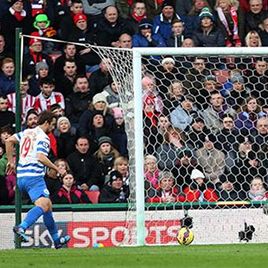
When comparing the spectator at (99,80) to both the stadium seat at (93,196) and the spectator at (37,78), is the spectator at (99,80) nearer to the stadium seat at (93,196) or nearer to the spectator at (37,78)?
the spectator at (37,78)

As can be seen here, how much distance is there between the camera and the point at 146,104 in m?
18.0

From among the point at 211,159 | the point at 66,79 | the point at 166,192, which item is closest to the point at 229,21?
the point at 66,79

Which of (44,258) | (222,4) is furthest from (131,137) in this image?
(222,4)

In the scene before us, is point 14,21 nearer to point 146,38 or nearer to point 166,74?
point 146,38

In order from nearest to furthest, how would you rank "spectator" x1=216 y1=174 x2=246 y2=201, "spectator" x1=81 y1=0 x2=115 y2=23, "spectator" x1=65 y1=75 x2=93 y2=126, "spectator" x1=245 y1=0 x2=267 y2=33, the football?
the football → "spectator" x1=216 y1=174 x2=246 y2=201 → "spectator" x1=65 y1=75 x2=93 y2=126 → "spectator" x1=81 y1=0 x2=115 y2=23 → "spectator" x1=245 y1=0 x2=267 y2=33

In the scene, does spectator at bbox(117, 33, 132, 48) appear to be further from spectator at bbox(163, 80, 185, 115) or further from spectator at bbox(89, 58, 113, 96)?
spectator at bbox(163, 80, 185, 115)

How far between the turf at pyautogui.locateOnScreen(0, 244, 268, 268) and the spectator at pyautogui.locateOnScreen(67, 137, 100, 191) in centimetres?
404

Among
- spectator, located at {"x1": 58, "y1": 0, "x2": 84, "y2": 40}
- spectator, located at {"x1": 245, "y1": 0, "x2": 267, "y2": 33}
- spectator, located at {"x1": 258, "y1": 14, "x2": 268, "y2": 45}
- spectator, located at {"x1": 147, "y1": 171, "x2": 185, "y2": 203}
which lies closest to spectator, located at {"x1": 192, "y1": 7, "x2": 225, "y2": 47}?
spectator, located at {"x1": 258, "y1": 14, "x2": 268, "y2": 45}

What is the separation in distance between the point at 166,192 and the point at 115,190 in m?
1.07

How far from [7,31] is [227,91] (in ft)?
13.4

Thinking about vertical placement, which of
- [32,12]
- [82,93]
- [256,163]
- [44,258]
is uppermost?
[32,12]

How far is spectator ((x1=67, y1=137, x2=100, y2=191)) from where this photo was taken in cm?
1875

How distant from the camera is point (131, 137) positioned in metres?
17.1

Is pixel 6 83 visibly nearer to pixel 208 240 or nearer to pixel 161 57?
pixel 161 57
